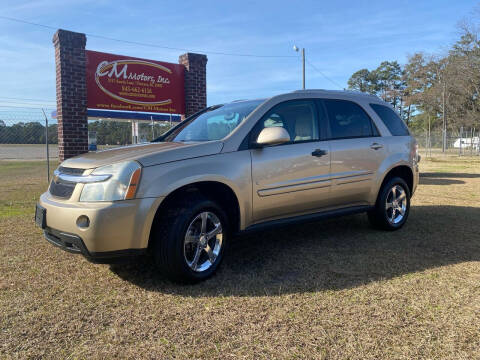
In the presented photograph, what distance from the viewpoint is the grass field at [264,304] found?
2459mm

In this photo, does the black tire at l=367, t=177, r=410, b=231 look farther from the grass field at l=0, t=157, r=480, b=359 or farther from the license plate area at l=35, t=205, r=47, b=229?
the license plate area at l=35, t=205, r=47, b=229

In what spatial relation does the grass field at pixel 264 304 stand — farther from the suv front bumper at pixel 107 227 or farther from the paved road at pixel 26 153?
the paved road at pixel 26 153

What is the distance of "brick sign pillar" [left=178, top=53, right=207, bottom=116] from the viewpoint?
9.71 m

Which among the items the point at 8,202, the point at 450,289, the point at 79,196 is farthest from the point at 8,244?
the point at 450,289

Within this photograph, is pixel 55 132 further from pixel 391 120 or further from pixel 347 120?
pixel 391 120

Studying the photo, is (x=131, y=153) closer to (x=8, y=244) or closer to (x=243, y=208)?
(x=243, y=208)

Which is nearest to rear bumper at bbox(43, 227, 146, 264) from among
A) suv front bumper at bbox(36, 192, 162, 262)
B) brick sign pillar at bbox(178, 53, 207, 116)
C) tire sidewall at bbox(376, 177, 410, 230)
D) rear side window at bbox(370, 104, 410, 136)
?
suv front bumper at bbox(36, 192, 162, 262)

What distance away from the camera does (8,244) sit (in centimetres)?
484

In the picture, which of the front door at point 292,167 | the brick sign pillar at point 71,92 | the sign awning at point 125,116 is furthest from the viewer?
the sign awning at point 125,116

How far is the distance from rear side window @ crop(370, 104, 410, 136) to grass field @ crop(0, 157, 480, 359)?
1540 millimetres

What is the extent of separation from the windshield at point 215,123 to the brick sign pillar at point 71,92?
4.00 metres

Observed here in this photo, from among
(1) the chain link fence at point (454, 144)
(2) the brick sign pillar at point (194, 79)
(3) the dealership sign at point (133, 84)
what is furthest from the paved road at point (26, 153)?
(1) the chain link fence at point (454, 144)

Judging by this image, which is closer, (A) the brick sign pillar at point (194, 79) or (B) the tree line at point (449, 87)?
(A) the brick sign pillar at point (194, 79)

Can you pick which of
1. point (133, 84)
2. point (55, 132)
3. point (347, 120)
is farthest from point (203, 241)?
point (55, 132)
